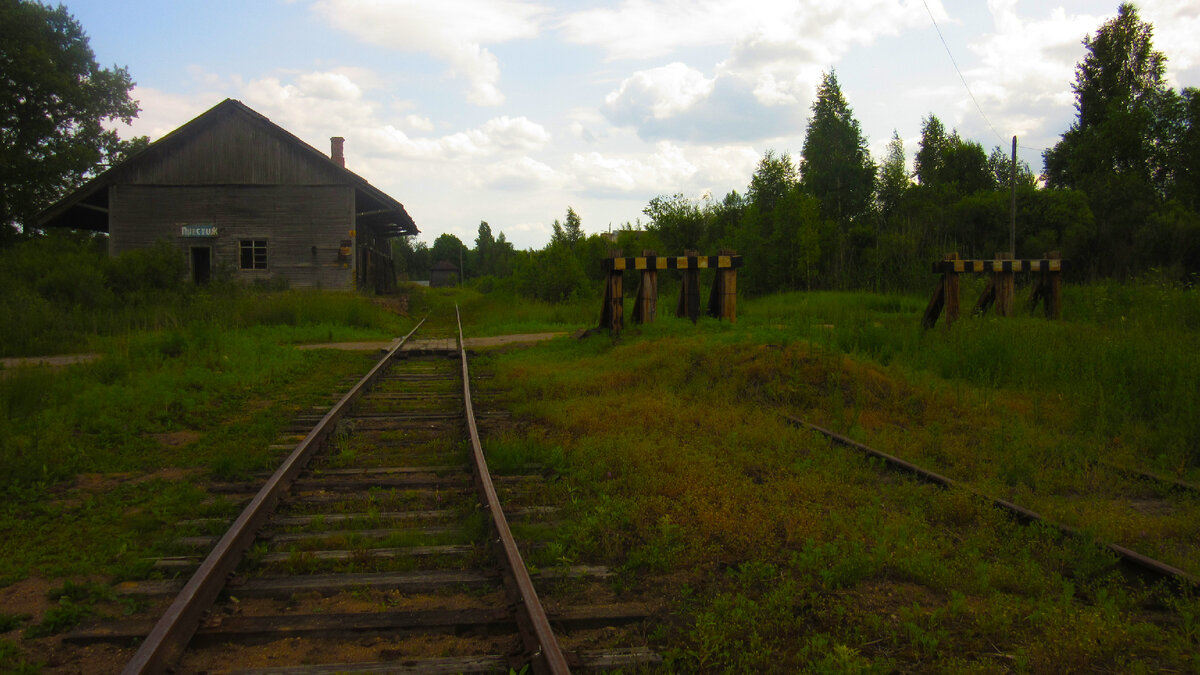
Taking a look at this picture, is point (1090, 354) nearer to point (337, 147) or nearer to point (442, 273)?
point (337, 147)

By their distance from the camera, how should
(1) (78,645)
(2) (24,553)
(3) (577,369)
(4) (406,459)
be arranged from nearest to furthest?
(1) (78,645)
(2) (24,553)
(4) (406,459)
(3) (577,369)

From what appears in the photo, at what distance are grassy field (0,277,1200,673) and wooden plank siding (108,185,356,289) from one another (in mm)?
15385

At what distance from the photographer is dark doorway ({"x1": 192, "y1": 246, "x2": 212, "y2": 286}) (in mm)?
27375

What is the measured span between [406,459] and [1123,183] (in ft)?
143

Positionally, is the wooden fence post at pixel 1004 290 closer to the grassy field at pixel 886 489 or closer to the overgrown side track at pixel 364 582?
the grassy field at pixel 886 489

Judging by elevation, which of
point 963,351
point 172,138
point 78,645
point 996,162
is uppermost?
point 996,162

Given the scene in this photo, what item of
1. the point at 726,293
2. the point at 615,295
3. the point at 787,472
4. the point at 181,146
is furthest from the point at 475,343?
the point at 181,146

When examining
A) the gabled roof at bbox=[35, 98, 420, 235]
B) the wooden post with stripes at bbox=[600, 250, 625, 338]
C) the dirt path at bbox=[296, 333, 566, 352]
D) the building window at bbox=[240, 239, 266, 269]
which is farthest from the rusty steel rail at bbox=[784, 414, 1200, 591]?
the building window at bbox=[240, 239, 266, 269]

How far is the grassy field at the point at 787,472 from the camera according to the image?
3.27 m

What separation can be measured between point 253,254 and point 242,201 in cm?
188

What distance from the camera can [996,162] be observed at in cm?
7756

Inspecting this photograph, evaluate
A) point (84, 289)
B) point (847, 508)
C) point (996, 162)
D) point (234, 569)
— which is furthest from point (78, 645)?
point (996, 162)

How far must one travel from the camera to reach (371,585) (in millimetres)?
3725

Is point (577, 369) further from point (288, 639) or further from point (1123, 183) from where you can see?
point (1123, 183)
